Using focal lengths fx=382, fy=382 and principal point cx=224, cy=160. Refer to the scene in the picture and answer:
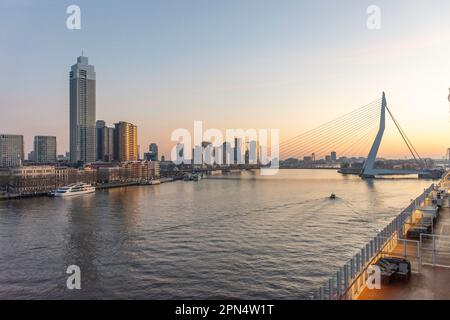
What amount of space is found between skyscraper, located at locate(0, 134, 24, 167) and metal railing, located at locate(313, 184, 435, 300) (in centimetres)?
9520

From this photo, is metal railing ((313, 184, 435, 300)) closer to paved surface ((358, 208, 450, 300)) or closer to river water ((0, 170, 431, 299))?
paved surface ((358, 208, 450, 300))

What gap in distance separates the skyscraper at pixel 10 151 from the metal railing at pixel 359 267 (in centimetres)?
9520

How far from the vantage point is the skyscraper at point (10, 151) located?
88750mm

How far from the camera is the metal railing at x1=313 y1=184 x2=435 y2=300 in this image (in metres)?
4.29

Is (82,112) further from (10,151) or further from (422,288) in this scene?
(422,288)

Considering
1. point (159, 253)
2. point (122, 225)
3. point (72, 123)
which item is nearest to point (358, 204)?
point (122, 225)

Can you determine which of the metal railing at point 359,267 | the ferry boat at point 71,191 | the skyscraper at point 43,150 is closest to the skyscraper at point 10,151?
the skyscraper at point 43,150

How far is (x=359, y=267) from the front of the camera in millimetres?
5148

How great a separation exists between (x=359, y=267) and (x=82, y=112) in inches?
4849

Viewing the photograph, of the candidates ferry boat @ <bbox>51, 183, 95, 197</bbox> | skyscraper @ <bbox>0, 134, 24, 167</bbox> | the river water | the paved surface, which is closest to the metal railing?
the paved surface

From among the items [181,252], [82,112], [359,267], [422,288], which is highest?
[82,112]

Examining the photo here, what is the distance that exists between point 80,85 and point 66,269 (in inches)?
4612

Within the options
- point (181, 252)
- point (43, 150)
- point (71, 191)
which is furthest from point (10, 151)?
point (181, 252)
